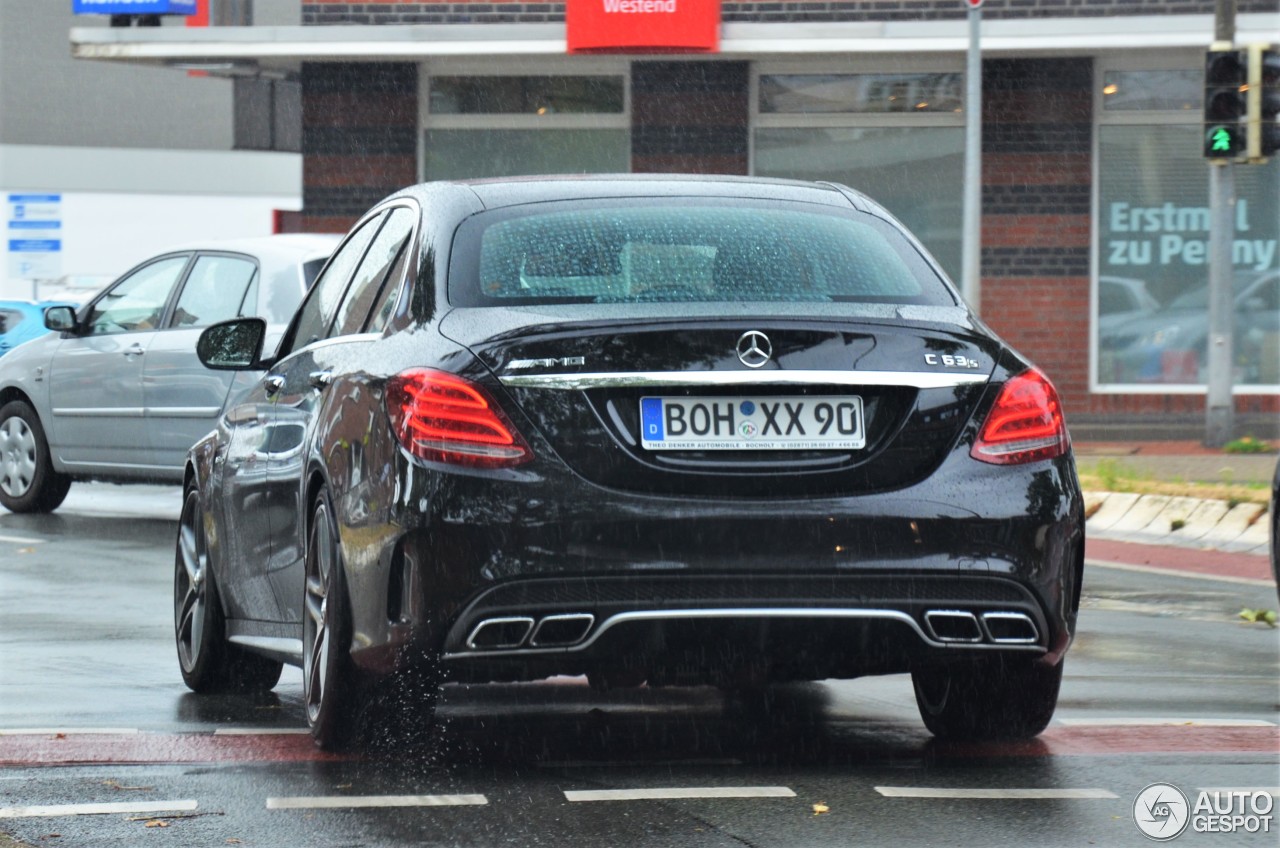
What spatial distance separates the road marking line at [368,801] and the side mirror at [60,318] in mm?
9058

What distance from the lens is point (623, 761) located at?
610 centimetres

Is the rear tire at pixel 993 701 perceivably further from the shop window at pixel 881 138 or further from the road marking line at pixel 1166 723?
the shop window at pixel 881 138

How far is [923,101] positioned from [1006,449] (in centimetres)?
1730

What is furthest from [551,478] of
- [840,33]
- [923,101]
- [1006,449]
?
[923,101]

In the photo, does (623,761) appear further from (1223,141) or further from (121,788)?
(1223,141)

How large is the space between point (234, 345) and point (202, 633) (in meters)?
0.93

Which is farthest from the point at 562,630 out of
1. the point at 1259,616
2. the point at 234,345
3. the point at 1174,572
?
the point at 1174,572

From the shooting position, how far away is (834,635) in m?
5.54

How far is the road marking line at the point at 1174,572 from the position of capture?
37.1 feet

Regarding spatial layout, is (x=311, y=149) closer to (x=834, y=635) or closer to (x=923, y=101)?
(x=923, y=101)

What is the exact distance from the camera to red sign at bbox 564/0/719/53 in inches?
830

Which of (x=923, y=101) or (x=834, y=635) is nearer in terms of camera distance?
(x=834, y=635)

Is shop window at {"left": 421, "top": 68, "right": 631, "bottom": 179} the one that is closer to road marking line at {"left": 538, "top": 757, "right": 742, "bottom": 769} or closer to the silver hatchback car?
the silver hatchback car

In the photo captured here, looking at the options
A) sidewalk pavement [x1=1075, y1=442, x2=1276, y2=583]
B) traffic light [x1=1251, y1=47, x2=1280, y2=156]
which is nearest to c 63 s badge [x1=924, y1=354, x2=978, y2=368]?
sidewalk pavement [x1=1075, y1=442, x2=1276, y2=583]
